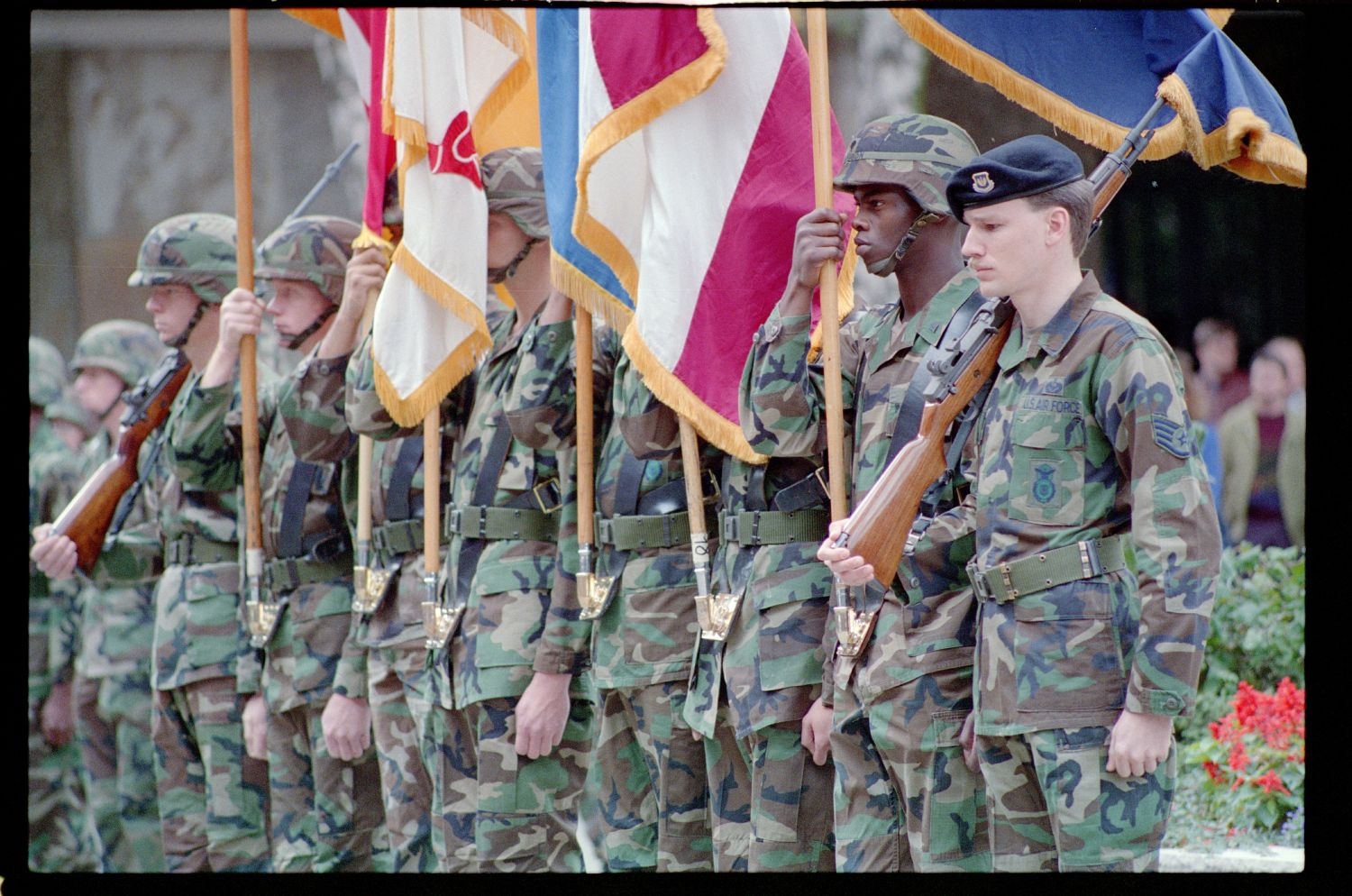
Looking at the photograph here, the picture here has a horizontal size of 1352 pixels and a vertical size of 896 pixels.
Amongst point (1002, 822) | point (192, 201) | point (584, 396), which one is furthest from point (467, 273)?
point (1002, 822)

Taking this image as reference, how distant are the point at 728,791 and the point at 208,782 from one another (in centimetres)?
234

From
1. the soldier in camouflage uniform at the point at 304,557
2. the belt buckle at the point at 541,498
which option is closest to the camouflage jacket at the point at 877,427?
the belt buckle at the point at 541,498

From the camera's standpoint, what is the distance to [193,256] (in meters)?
6.71

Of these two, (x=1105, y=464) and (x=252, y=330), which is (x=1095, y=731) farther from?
(x=252, y=330)

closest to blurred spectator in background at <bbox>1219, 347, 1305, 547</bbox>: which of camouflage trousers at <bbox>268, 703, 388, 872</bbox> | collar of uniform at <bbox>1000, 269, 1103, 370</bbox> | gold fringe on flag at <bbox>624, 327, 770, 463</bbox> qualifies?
collar of uniform at <bbox>1000, 269, 1103, 370</bbox>

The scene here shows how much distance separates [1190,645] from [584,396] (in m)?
2.13

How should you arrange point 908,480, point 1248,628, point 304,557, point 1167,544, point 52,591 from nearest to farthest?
1. point 1167,544
2. point 908,480
3. point 1248,628
4. point 304,557
5. point 52,591

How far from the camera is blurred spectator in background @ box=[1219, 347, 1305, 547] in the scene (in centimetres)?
515

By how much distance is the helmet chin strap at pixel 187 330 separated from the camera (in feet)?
22.7

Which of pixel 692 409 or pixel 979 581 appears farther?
pixel 692 409

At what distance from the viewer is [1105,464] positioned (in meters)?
4.43

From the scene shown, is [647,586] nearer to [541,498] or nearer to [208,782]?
[541,498]

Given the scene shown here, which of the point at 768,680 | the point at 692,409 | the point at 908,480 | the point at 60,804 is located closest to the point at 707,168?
the point at 692,409

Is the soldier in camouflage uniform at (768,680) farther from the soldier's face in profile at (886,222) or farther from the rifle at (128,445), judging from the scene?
the rifle at (128,445)
